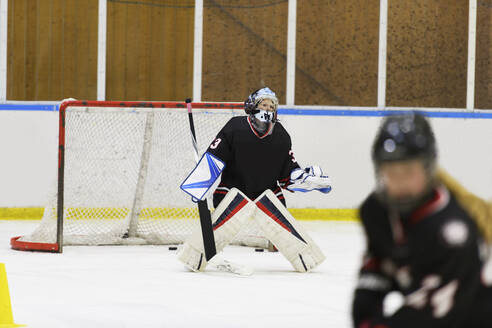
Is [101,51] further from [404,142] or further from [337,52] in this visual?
[404,142]

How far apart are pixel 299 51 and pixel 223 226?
383 centimetres

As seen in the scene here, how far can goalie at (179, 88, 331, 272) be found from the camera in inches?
194

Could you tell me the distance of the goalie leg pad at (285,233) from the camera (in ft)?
16.3

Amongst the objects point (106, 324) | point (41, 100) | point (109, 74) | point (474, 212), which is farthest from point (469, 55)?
point (474, 212)

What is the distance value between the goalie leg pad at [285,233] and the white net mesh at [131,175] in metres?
1.36

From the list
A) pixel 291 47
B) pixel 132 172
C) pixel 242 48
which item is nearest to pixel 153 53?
pixel 242 48

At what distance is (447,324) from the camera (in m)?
1.52

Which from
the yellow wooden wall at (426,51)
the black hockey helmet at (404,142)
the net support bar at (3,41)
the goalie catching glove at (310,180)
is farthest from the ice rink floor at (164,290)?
the yellow wooden wall at (426,51)

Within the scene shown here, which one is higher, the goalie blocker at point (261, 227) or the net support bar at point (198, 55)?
the net support bar at point (198, 55)

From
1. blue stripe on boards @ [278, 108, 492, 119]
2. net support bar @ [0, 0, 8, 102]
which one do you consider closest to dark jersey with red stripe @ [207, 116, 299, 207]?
blue stripe on boards @ [278, 108, 492, 119]

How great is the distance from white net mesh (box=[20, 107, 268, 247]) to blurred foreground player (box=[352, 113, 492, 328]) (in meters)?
4.72

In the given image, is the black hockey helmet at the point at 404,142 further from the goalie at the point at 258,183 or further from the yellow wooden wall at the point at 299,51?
the yellow wooden wall at the point at 299,51

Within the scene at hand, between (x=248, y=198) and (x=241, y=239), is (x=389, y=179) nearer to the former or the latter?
(x=248, y=198)

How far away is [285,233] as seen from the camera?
496cm
